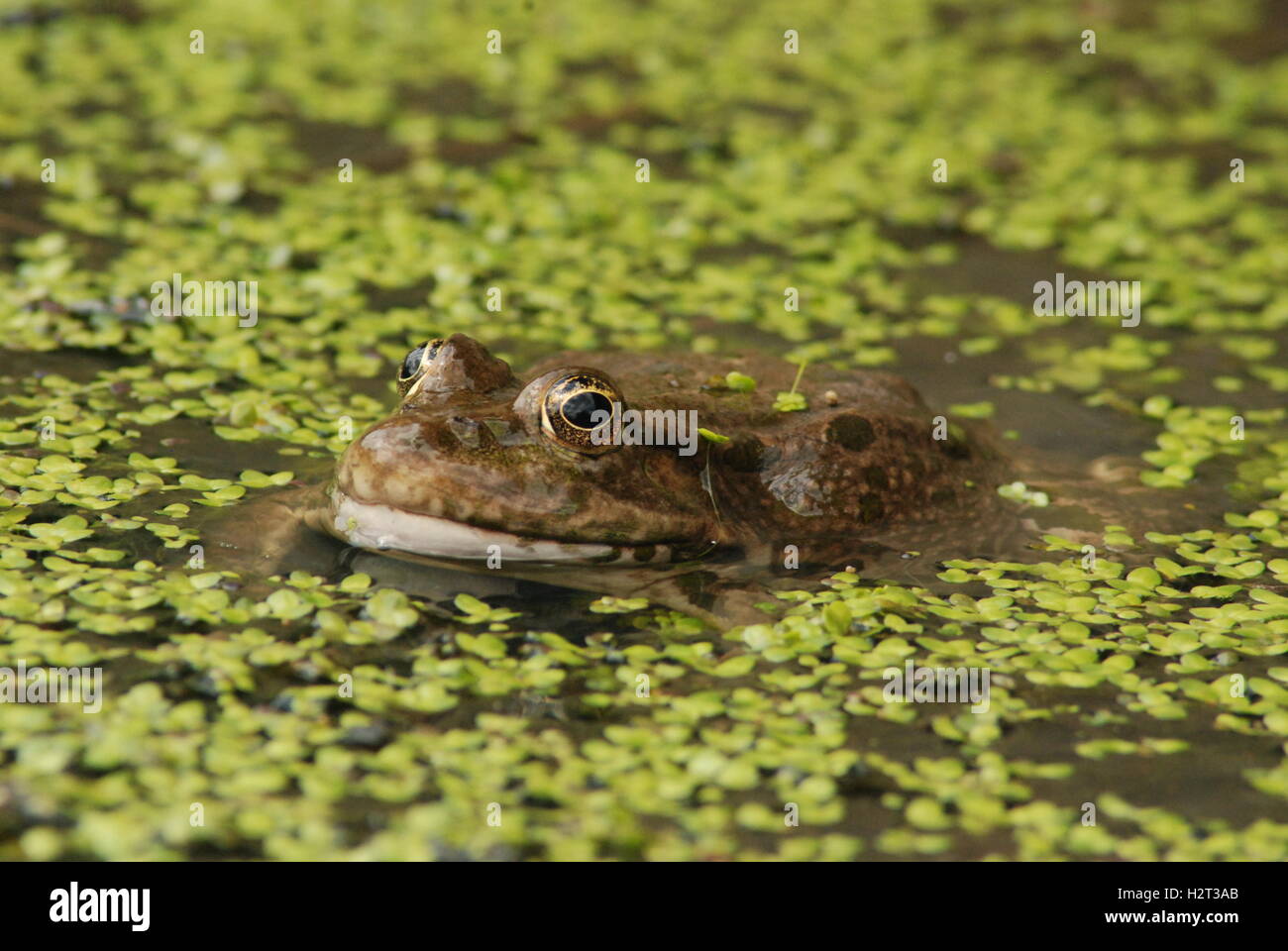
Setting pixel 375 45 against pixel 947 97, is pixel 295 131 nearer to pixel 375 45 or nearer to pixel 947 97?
pixel 375 45

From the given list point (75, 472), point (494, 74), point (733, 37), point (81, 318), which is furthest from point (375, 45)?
point (75, 472)

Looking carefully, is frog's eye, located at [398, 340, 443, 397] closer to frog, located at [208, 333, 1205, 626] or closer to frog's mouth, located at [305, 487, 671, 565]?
frog, located at [208, 333, 1205, 626]

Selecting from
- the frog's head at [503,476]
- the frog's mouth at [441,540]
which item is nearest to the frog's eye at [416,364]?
the frog's head at [503,476]

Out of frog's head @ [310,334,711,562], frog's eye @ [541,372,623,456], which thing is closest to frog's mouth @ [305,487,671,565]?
frog's head @ [310,334,711,562]

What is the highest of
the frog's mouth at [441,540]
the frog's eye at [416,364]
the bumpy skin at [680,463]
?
the frog's eye at [416,364]

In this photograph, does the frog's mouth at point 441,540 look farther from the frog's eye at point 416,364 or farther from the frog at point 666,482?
the frog's eye at point 416,364

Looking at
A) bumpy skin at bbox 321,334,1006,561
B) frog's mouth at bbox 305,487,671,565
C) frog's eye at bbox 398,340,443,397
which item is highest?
frog's eye at bbox 398,340,443,397

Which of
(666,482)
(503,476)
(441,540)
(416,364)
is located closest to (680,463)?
(666,482)

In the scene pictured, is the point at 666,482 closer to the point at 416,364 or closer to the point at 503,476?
the point at 503,476
